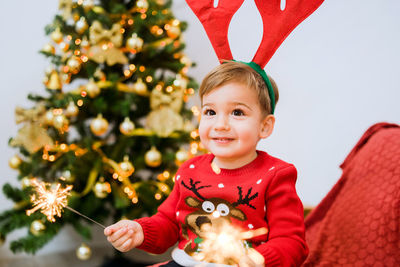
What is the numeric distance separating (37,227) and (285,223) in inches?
44.4

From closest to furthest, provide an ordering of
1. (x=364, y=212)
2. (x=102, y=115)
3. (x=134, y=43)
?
(x=364, y=212)
(x=134, y=43)
(x=102, y=115)

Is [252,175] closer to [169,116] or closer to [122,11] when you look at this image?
[169,116]

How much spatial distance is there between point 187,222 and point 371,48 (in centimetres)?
111

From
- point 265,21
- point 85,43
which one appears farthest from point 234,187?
point 85,43

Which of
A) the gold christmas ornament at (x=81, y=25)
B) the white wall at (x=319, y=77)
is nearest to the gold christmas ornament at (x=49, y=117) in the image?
the gold christmas ornament at (x=81, y=25)

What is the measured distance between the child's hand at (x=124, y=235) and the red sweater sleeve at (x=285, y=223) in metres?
0.27

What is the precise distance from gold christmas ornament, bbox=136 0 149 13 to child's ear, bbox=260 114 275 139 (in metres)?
1.02

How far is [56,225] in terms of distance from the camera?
1.51 m

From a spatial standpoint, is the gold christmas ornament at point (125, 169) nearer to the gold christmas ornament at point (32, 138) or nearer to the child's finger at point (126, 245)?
the gold christmas ornament at point (32, 138)

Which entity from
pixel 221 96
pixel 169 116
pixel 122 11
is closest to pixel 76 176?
pixel 169 116

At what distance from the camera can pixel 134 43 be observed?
1.53 meters

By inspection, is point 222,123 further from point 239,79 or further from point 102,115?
point 102,115

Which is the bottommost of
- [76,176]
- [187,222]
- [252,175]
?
[76,176]

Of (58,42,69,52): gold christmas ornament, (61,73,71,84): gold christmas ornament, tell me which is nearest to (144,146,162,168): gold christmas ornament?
(61,73,71,84): gold christmas ornament
